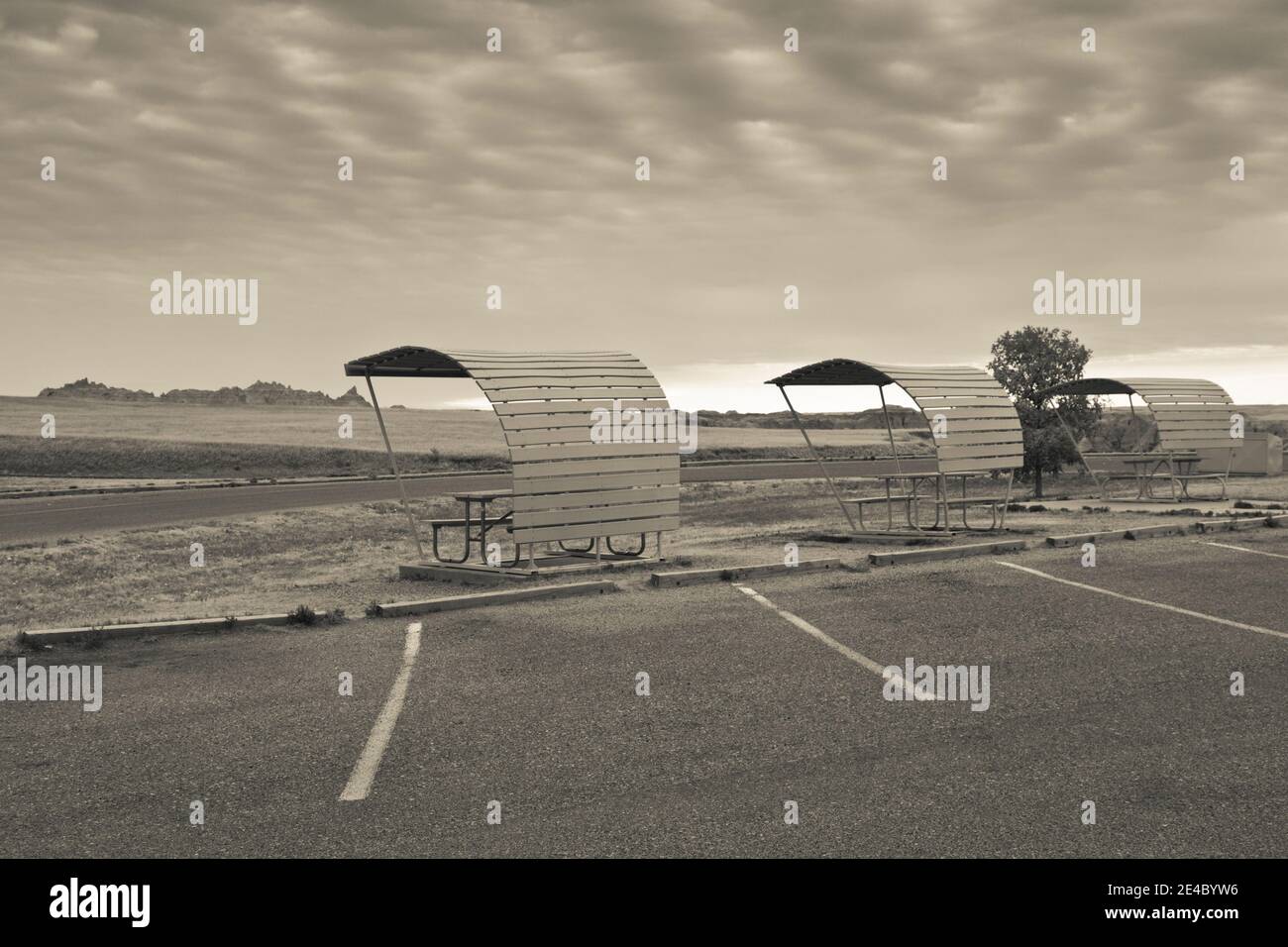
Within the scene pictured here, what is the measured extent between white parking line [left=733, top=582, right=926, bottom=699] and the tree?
17.7m

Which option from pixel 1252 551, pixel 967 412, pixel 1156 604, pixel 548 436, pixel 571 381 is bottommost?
pixel 1156 604

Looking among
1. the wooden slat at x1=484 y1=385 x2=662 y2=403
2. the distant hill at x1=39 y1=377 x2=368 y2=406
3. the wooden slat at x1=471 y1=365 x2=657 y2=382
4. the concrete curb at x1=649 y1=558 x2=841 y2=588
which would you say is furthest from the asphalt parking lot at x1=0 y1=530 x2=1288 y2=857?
the distant hill at x1=39 y1=377 x2=368 y2=406

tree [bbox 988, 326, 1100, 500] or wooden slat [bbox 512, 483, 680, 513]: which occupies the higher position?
tree [bbox 988, 326, 1100, 500]

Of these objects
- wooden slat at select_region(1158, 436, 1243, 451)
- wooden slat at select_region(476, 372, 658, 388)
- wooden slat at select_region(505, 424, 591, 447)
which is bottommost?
wooden slat at select_region(1158, 436, 1243, 451)

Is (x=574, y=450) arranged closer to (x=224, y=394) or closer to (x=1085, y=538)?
(x=1085, y=538)

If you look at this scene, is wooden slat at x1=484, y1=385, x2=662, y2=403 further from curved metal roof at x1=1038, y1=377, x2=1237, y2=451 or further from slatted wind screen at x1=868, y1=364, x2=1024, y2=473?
curved metal roof at x1=1038, y1=377, x2=1237, y2=451

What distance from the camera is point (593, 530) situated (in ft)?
A: 43.8

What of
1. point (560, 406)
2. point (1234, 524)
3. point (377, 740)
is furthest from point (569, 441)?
point (1234, 524)

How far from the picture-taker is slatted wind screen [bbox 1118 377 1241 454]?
75.7 ft

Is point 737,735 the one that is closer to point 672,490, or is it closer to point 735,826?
point 735,826

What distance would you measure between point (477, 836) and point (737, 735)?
6.40ft

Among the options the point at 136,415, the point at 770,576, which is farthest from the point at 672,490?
the point at 136,415

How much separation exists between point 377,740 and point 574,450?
720 cm

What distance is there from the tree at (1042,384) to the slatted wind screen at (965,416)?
980 cm
